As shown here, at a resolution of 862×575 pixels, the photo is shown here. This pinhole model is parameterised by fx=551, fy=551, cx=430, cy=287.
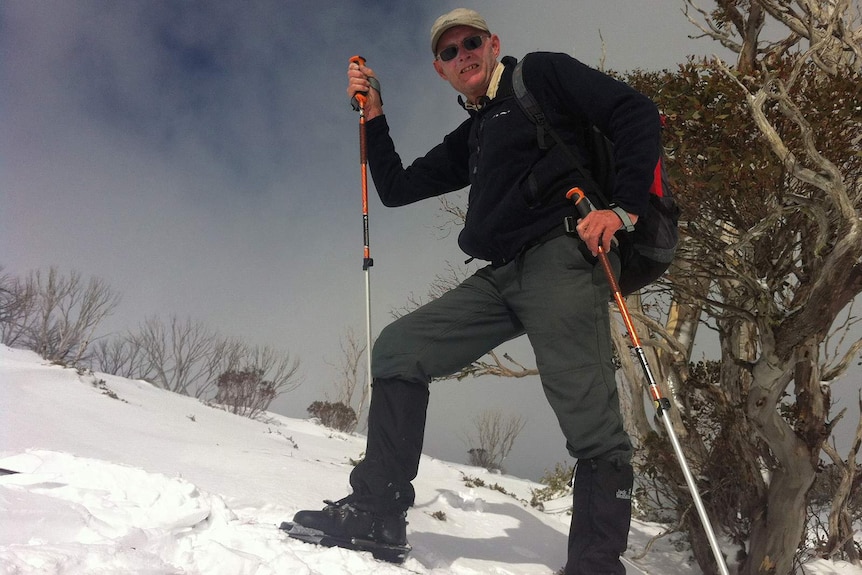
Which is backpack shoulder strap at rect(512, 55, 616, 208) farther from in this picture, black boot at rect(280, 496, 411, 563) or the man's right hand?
black boot at rect(280, 496, 411, 563)

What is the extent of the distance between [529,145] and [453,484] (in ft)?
14.9

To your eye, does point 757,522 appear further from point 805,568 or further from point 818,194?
point 818,194

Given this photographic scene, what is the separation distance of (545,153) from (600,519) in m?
1.33

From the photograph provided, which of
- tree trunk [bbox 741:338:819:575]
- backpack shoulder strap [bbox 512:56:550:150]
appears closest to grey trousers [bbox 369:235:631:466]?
backpack shoulder strap [bbox 512:56:550:150]

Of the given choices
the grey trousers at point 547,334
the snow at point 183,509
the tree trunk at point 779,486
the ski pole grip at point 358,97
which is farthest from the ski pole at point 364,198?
the tree trunk at point 779,486

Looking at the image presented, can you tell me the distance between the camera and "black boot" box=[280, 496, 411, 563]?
6.49 ft

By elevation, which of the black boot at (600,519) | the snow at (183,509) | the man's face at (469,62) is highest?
the man's face at (469,62)

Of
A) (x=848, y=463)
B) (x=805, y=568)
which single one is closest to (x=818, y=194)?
(x=848, y=463)

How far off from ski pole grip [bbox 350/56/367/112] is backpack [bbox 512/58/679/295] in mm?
926

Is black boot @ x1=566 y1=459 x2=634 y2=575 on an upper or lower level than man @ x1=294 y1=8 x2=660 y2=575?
lower

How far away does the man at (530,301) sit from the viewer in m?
1.92

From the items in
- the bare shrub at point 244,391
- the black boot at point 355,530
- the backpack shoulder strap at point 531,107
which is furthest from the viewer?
the bare shrub at point 244,391

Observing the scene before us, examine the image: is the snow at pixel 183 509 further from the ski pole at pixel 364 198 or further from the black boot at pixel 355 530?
the ski pole at pixel 364 198

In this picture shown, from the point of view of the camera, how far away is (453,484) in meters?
5.84
